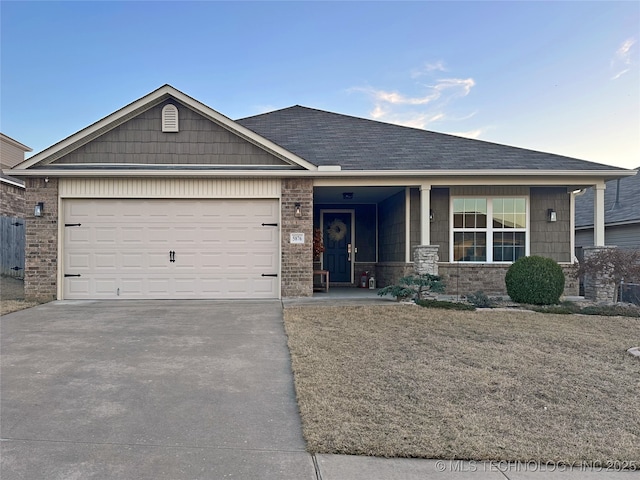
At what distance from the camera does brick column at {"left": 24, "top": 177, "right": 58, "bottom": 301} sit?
380 inches

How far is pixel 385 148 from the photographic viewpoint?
1159cm

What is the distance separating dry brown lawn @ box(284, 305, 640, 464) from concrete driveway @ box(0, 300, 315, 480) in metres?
0.35

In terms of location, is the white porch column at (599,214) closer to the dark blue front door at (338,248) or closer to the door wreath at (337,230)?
the dark blue front door at (338,248)

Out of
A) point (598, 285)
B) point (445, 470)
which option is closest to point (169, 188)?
point (445, 470)

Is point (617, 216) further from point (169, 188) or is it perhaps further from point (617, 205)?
point (169, 188)

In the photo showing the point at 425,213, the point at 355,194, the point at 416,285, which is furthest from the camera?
the point at 355,194

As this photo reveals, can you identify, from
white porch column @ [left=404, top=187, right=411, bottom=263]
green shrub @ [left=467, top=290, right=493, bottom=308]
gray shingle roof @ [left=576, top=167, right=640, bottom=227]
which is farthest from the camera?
gray shingle roof @ [left=576, top=167, right=640, bottom=227]

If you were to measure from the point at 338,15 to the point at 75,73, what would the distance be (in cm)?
850

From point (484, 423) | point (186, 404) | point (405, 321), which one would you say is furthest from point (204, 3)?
point (484, 423)

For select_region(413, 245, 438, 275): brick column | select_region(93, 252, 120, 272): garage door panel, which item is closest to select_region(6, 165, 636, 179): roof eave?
select_region(413, 245, 438, 275): brick column

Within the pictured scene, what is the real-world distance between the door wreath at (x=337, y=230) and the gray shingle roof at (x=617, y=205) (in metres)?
9.45

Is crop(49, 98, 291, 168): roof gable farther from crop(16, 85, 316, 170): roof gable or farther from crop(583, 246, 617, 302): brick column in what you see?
crop(583, 246, 617, 302): brick column

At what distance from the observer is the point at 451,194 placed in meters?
11.1

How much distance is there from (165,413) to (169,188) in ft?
23.3
